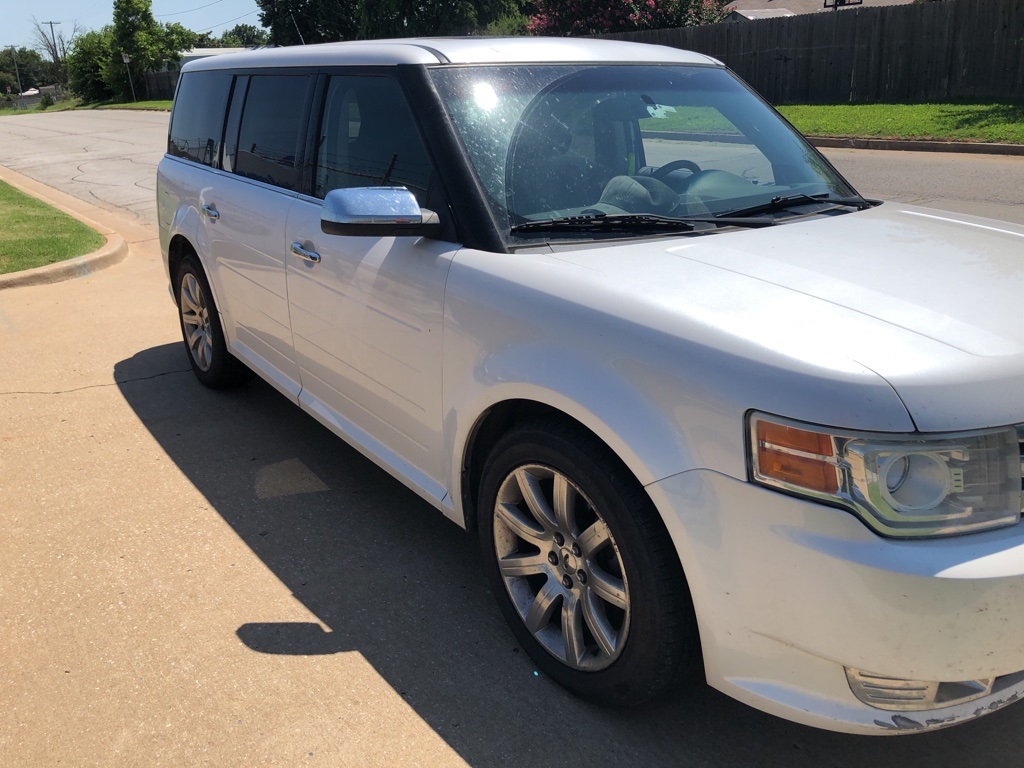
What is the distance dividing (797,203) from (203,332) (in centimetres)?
351

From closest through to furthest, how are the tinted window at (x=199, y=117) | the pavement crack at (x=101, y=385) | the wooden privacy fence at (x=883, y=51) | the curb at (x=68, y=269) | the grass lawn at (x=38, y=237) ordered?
the tinted window at (x=199, y=117) < the pavement crack at (x=101, y=385) < the curb at (x=68, y=269) < the grass lawn at (x=38, y=237) < the wooden privacy fence at (x=883, y=51)

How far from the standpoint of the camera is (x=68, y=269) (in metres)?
8.45

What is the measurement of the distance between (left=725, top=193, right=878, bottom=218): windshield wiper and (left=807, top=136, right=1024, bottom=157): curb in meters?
13.0

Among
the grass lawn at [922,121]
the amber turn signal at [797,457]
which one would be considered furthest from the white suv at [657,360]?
the grass lawn at [922,121]

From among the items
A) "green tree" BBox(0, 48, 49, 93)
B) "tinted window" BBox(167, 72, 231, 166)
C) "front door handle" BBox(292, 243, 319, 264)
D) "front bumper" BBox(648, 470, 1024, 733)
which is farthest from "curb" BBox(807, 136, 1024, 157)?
"green tree" BBox(0, 48, 49, 93)

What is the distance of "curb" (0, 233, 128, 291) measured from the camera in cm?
806

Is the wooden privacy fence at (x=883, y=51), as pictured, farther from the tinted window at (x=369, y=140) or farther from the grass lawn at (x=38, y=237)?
the tinted window at (x=369, y=140)

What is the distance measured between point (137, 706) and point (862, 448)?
223cm

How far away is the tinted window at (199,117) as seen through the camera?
4977mm

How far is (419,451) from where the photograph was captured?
10.8 ft

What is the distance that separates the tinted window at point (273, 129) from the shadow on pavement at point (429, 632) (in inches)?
54.5

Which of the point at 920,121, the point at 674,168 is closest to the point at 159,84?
the point at 920,121

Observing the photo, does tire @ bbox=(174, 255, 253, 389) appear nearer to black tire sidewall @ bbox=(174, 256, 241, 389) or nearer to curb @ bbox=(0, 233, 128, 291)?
black tire sidewall @ bbox=(174, 256, 241, 389)

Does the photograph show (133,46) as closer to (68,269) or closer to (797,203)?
(68,269)
